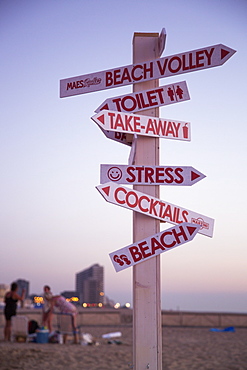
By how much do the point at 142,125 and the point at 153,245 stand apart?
946 millimetres

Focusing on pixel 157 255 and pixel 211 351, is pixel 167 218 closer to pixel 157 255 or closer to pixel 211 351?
pixel 157 255

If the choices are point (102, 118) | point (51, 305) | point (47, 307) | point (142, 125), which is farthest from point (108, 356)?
point (102, 118)

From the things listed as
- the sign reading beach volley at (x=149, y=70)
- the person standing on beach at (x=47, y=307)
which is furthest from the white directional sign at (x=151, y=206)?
the person standing on beach at (x=47, y=307)

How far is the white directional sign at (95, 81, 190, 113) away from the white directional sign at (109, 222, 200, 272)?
1018 mm

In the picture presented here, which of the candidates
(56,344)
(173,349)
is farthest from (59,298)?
(173,349)

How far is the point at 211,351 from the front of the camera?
38.3ft

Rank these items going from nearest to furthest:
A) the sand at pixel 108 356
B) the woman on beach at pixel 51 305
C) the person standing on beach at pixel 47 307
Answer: the sand at pixel 108 356 < the woman on beach at pixel 51 305 < the person standing on beach at pixel 47 307

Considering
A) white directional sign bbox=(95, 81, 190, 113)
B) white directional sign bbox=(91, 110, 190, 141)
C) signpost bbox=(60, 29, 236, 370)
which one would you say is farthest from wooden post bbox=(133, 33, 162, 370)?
white directional sign bbox=(95, 81, 190, 113)

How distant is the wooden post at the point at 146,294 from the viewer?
12.4 feet

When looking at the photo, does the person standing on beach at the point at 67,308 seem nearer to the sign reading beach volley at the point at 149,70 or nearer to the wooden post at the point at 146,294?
the wooden post at the point at 146,294

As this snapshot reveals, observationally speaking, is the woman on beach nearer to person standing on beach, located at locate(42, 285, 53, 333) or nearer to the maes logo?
person standing on beach, located at locate(42, 285, 53, 333)

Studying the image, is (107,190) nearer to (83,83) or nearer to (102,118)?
(102,118)

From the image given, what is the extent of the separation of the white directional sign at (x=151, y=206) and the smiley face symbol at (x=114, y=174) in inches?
4.3

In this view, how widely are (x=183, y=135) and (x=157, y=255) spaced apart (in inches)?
38.7
